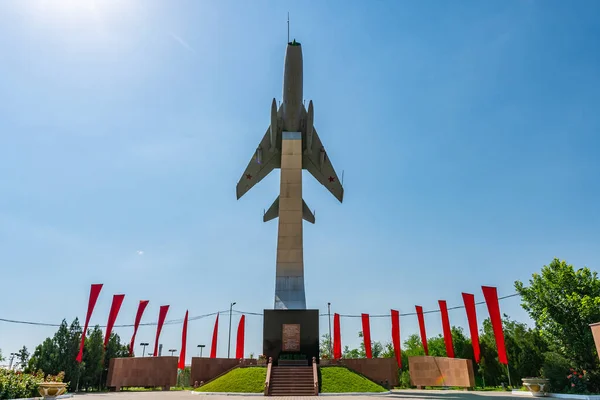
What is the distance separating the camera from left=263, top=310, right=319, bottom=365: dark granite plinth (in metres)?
25.4

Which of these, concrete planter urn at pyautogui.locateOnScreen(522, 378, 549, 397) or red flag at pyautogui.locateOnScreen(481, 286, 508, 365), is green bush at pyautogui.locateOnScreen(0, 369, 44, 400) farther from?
concrete planter urn at pyautogui.locateOnScreen(522, 378, 549, 397)

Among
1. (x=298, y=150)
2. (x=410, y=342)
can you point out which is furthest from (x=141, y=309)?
(x=410, y=342)

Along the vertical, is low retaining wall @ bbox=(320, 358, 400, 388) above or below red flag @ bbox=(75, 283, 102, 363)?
below

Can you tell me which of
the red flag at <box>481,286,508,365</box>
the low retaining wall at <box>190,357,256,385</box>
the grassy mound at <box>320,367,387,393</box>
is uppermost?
the red flag at <box>481,286,508,365</box>

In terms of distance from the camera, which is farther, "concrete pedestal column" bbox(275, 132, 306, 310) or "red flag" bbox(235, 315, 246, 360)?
"red flag" bbox(235, 315, 246, 360)

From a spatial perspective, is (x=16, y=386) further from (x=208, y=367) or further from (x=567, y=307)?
(x=567, y=307)

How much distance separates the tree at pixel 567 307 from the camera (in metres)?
19.4

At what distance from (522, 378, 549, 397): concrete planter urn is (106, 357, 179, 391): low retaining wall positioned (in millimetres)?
23832

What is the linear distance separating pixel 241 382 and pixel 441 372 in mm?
17247

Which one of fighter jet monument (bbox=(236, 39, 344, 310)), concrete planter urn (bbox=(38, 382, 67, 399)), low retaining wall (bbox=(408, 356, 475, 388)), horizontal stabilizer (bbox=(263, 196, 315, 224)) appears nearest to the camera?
concrete planter urn (bbox=(38, 382, 67, 399))

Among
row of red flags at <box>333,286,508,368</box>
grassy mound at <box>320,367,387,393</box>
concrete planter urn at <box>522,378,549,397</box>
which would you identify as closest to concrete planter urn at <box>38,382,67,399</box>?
grassy mound at <box>320,367,387,393</box>

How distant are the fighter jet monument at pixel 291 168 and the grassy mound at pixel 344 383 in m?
5.90

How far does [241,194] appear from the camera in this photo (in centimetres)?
3716

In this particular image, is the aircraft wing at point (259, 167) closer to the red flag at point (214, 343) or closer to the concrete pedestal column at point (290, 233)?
the concrete pedestal column at point (290, 233)
